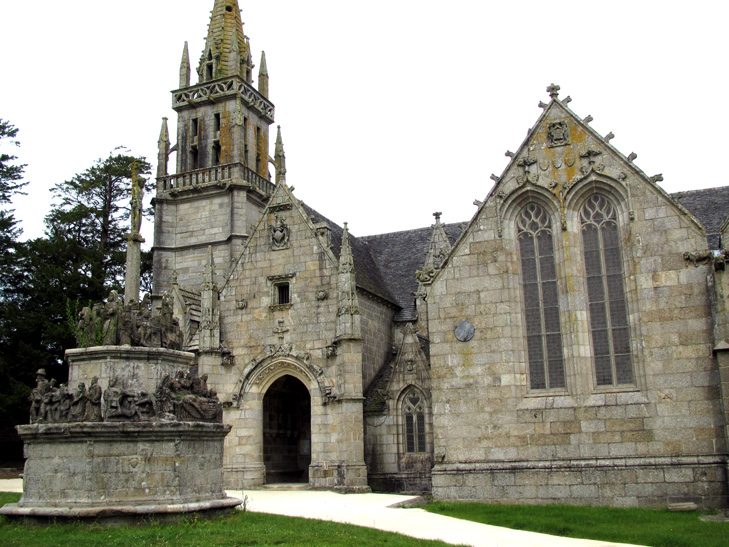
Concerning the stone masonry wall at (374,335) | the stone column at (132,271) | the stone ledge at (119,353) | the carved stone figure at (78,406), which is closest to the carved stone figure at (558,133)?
the stone masonry wall at (374,335)

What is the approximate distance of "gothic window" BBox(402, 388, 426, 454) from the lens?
82.6ft

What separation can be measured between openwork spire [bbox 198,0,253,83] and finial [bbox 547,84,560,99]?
22307 mm

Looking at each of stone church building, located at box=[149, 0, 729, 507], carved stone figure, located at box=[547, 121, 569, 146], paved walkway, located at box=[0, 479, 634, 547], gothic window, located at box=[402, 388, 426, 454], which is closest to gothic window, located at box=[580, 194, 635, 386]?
stone church building, located at box=[149, 0, 729, 507]

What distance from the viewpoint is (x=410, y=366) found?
83.3ft

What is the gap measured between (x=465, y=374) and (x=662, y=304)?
18.5 feet

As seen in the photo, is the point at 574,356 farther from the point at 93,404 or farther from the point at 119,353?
the point at 93,404

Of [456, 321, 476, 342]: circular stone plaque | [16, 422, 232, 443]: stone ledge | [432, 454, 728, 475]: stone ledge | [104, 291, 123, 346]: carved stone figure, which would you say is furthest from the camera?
[456, 321, 476, 342]: circular stone plaque

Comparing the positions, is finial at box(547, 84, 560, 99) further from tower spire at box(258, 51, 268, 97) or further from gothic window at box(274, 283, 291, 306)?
tower spire at box(258, 51, 268, 97)

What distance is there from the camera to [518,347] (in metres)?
20.7

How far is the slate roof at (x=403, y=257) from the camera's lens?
103 feet

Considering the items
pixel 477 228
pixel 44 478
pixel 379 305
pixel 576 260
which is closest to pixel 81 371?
pixel 44 478

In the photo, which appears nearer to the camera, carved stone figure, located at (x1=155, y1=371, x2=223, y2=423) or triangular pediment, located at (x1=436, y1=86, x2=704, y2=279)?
carved stone figure, located at (x1=155, y1=371, x2=223, y2=423)

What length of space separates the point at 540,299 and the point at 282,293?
10.7 metres

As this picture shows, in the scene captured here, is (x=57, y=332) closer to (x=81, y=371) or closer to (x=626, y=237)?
(x=81, y=371)
